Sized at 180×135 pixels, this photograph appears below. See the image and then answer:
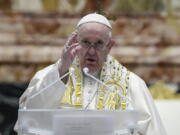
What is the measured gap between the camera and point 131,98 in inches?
180

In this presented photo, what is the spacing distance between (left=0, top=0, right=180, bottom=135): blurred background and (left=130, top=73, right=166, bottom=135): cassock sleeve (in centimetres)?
262

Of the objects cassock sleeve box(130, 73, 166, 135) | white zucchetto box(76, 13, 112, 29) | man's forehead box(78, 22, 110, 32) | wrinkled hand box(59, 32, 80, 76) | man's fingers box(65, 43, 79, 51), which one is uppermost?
white zucchetto box(76, 13, 112, 29)

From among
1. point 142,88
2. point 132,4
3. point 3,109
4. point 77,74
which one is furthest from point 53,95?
point 132,4

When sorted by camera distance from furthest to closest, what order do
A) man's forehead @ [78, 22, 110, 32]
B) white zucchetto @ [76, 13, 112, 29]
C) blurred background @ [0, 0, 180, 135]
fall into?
blurred background @ [0, 0, 180, 135] → white zucchetto @ [76, 13, 112, 29] → man's forehead @ [78, 22, 110, 32]

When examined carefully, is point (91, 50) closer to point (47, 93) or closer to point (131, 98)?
point (47, 93)

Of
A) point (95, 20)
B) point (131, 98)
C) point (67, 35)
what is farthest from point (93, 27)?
point (67, 35)

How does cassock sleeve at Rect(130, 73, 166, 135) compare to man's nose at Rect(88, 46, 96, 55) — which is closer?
man's nose at Rect(88, 46, 96, 55)

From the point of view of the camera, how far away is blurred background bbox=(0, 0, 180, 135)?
7309mm

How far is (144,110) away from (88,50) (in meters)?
0.72

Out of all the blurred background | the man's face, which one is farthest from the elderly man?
the blurred background

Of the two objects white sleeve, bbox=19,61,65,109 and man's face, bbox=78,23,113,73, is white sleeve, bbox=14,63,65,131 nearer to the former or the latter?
white sleeve, bbox=19,61,65,109

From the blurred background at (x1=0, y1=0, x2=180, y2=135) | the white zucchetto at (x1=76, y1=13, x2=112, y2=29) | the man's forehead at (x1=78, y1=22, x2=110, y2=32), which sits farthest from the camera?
the blurred background at (x1=0, y1=0, x2=180, y2=135)

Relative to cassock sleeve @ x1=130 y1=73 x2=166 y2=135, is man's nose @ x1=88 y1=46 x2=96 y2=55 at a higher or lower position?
higher

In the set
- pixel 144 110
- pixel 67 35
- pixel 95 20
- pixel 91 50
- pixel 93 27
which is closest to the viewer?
pixel 91 50
